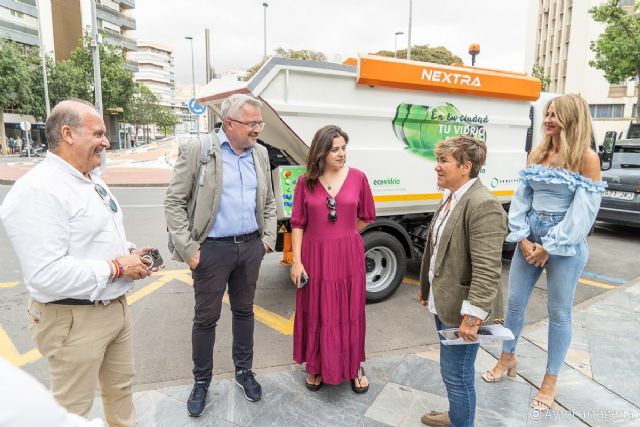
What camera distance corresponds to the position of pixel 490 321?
83.4 inches

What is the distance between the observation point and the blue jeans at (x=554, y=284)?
260 cm

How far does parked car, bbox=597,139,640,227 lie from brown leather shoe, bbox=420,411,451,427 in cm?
661

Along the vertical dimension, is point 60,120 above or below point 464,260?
above

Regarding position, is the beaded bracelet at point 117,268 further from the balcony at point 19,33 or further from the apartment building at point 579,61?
the balcony at point 19,33

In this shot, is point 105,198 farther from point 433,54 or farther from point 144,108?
point 144,108

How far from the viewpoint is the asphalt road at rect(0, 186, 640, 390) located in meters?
3.24

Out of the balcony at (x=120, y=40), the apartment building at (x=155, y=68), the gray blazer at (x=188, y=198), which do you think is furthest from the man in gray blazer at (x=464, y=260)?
the apartment building at (x=155, y=68)

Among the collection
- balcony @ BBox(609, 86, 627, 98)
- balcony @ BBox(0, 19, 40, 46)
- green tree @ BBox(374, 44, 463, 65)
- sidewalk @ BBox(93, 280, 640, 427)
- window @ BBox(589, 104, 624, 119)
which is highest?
balcony @ BBox(0, 19, 40, 46)

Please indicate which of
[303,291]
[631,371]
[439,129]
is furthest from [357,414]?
[439,129]

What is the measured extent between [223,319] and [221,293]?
151 centimetres

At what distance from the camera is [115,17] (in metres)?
51.1

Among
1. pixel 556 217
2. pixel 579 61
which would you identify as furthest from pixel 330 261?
pixel 579 61

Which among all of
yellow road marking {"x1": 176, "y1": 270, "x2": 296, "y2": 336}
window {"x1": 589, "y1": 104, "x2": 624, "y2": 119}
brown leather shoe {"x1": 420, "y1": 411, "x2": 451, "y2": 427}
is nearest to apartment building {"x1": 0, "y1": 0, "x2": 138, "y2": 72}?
yellow road marking {"x1": 176, "y1": 270, "x2": 296, "y2": 336}

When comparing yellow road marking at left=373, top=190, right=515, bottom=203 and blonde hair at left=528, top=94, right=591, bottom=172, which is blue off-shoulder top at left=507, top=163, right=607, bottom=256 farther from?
yellow road marking at left=373, top=190, right=515, bottom=203
